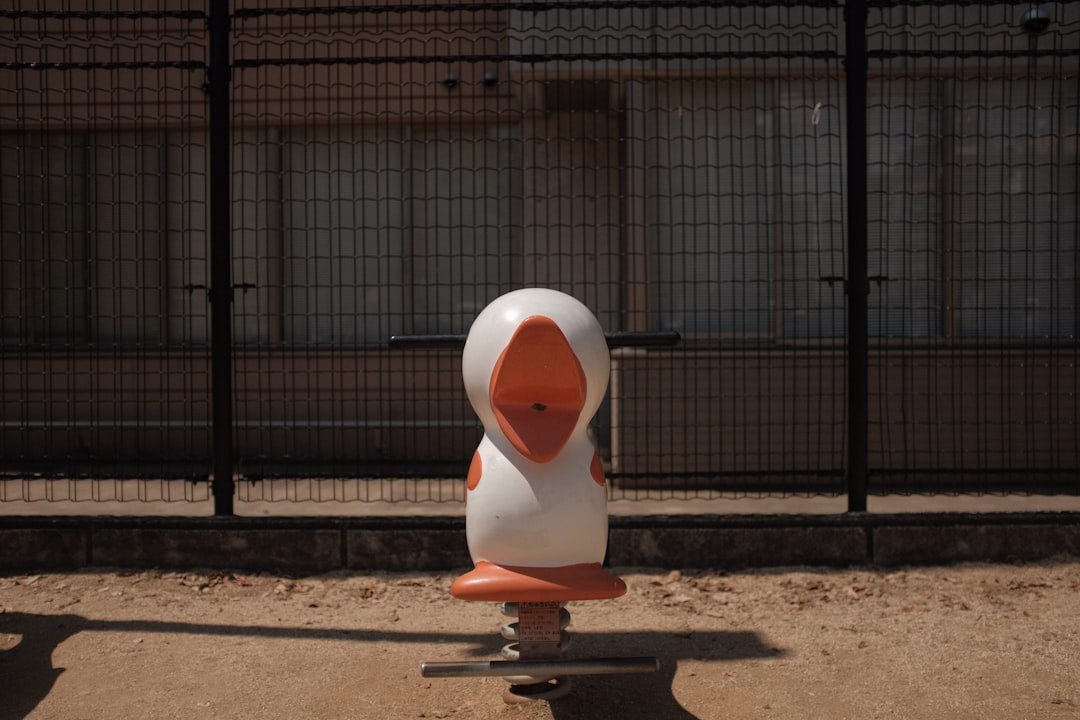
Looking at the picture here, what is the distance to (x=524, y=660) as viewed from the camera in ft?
9.00

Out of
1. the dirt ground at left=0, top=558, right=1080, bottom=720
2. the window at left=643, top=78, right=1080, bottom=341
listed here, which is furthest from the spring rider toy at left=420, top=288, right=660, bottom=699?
the window at left=643, top=78, right=1080, bottom=341

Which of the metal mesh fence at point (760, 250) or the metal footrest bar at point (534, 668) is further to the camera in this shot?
the metal mesh fence at point (760, 250)

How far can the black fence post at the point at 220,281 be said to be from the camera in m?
4.55

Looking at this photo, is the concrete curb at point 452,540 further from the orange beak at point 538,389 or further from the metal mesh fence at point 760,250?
the orange beak at point 538,389

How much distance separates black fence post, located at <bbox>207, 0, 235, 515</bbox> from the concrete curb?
Answer: 0.90ft

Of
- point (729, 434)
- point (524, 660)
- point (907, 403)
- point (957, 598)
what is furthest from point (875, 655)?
point (907, 403)

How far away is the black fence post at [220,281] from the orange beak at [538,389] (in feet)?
7.89

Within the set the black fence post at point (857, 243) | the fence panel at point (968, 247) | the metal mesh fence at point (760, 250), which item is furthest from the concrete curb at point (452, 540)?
the fence panel at point (968, 247)

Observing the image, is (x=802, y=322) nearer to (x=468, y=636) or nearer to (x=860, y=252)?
(x=860, y=252)

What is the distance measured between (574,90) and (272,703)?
16.3ft

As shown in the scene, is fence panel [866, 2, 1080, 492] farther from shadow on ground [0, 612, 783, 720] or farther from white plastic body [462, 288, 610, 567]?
white plastic body [462, 288, 610, 567]

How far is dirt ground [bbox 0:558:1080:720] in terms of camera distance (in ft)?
10.2

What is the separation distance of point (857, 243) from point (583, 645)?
246 cm

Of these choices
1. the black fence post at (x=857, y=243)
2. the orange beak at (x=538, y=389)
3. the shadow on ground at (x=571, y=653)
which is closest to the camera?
the orange beak at (x=538, y=389)
